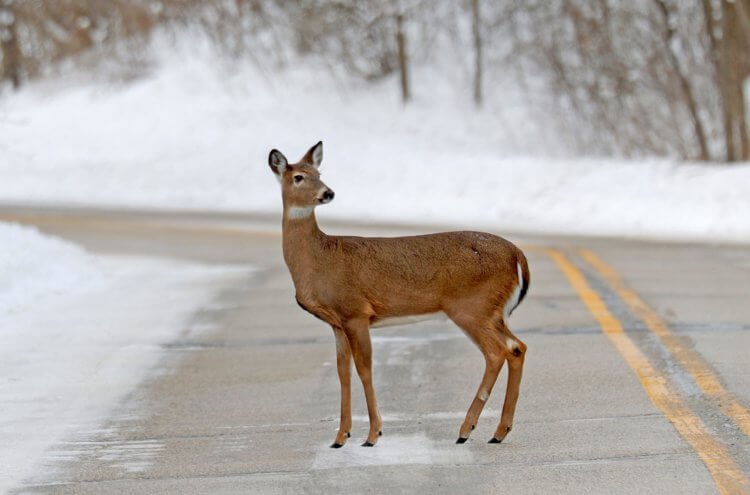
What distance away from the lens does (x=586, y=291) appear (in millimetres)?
13125

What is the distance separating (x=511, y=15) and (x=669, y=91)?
7296 millimetres

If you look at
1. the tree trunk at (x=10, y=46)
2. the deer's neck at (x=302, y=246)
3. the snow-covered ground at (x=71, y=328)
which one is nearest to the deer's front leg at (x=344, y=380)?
the deer's neck at (x=302, y=246)

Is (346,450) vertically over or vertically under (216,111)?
over

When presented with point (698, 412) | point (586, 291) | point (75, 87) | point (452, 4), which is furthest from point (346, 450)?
point (75, 87)

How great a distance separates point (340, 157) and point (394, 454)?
76.0ft

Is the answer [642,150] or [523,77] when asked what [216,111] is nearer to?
[523,77]

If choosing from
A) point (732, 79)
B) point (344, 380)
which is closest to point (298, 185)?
point (344, 380)

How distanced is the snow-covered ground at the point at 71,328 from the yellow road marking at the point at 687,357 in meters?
3.60

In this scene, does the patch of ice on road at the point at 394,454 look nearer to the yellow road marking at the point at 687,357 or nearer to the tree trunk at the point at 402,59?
Result: the yellow road marking at the point at 687,357

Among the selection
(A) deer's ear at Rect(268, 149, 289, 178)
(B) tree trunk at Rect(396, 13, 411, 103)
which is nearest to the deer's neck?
(A) deer's ear at Rect(268, 149, 289, 178)

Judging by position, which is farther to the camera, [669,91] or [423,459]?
[669,91]

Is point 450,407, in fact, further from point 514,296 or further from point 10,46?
point 10,46

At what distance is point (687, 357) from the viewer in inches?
372

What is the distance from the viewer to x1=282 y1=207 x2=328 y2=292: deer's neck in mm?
7257
